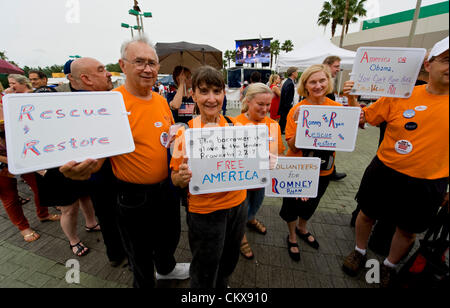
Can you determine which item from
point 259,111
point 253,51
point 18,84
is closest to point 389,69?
point 259,111

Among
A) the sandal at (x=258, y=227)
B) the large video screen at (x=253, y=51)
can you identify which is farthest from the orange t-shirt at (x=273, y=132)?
the large video screen at (x=253, y=51)

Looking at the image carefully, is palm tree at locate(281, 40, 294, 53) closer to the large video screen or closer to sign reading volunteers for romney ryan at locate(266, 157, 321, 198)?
the large video screen

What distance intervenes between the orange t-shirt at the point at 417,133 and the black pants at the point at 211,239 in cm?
130

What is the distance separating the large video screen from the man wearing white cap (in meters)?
21.1

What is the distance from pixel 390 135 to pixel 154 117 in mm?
2018

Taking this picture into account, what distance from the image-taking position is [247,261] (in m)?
2.30

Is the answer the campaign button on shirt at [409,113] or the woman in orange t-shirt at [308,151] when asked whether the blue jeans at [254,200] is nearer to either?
the woman in orange t-shirt at [308,151]

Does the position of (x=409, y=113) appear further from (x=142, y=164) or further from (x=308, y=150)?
(x=142, y=164)

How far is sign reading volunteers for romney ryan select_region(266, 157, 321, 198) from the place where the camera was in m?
1.89

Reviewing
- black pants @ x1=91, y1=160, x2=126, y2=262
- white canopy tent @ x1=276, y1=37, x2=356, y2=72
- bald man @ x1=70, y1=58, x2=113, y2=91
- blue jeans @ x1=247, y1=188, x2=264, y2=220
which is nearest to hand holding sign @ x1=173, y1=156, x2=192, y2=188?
black pants @ x1=91, y1=160, x2=126, y2=262
